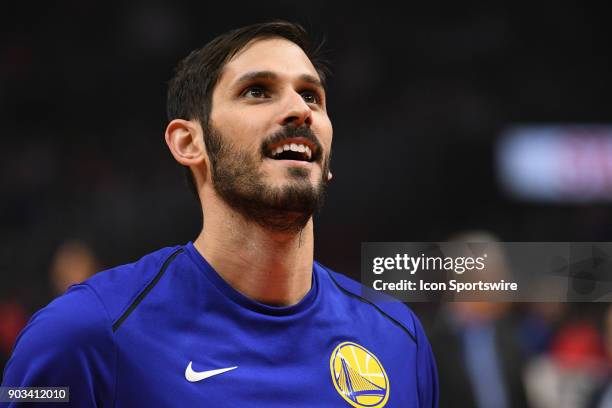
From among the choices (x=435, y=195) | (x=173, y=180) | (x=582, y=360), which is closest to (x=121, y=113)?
(x=173, y=180)

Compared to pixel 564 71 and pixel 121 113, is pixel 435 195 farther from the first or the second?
pixel 121 113

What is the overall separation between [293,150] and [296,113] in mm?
97

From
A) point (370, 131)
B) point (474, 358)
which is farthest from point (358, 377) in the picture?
point (370, 131)

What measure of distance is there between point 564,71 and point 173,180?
15.5 ft

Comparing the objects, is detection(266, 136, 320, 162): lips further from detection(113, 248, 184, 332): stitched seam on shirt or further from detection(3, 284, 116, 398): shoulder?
detection(3, 284, 116, 398): shoulder

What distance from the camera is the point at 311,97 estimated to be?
2240 millimetres

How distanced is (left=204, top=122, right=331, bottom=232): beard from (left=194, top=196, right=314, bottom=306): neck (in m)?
0.03

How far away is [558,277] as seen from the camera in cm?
240

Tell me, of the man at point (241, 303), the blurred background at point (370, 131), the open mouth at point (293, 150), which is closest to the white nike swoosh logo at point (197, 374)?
the man at point (241, 303)

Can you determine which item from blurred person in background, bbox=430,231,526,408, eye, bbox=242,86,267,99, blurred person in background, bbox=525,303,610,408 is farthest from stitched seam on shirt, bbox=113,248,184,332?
blurred person in background, bbox=525,303,610,408

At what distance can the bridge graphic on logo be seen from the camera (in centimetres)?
204

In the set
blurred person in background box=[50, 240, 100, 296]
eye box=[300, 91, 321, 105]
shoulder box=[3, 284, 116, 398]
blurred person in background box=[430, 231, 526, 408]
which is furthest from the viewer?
blurred person in background box=[50, 240, 100, 296]

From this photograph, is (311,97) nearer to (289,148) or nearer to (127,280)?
(289,148)

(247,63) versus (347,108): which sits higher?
(347,108)
